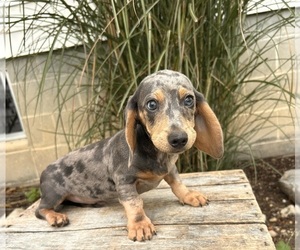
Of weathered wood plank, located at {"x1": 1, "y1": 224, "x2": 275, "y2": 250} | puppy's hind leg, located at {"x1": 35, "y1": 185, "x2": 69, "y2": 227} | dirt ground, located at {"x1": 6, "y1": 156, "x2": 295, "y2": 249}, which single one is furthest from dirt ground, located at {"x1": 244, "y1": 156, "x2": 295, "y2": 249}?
puppy's hind leg, located at {"x1": 35, "y1": 185, "x2": 69, "y2": 227}

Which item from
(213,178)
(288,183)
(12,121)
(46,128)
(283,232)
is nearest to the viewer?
(213,178)

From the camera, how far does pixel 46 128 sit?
196cm

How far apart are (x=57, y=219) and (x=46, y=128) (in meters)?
1.04

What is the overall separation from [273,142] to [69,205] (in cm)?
127

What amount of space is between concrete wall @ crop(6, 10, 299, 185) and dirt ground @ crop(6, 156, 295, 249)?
2.9 inches

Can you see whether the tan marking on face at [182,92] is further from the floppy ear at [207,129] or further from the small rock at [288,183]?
the small rock at [288,183]

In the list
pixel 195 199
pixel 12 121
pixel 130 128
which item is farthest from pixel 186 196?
pixel 12 121

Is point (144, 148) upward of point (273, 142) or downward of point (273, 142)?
upward

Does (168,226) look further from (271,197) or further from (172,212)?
(271,197)

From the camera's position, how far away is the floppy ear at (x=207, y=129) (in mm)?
845

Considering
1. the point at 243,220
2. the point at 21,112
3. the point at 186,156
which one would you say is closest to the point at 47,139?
the point at 21,112

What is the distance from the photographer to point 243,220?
0.92 metres

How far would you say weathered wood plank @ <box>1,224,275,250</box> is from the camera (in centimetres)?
83

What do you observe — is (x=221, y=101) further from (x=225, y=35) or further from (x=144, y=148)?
(x=144, y=148)
